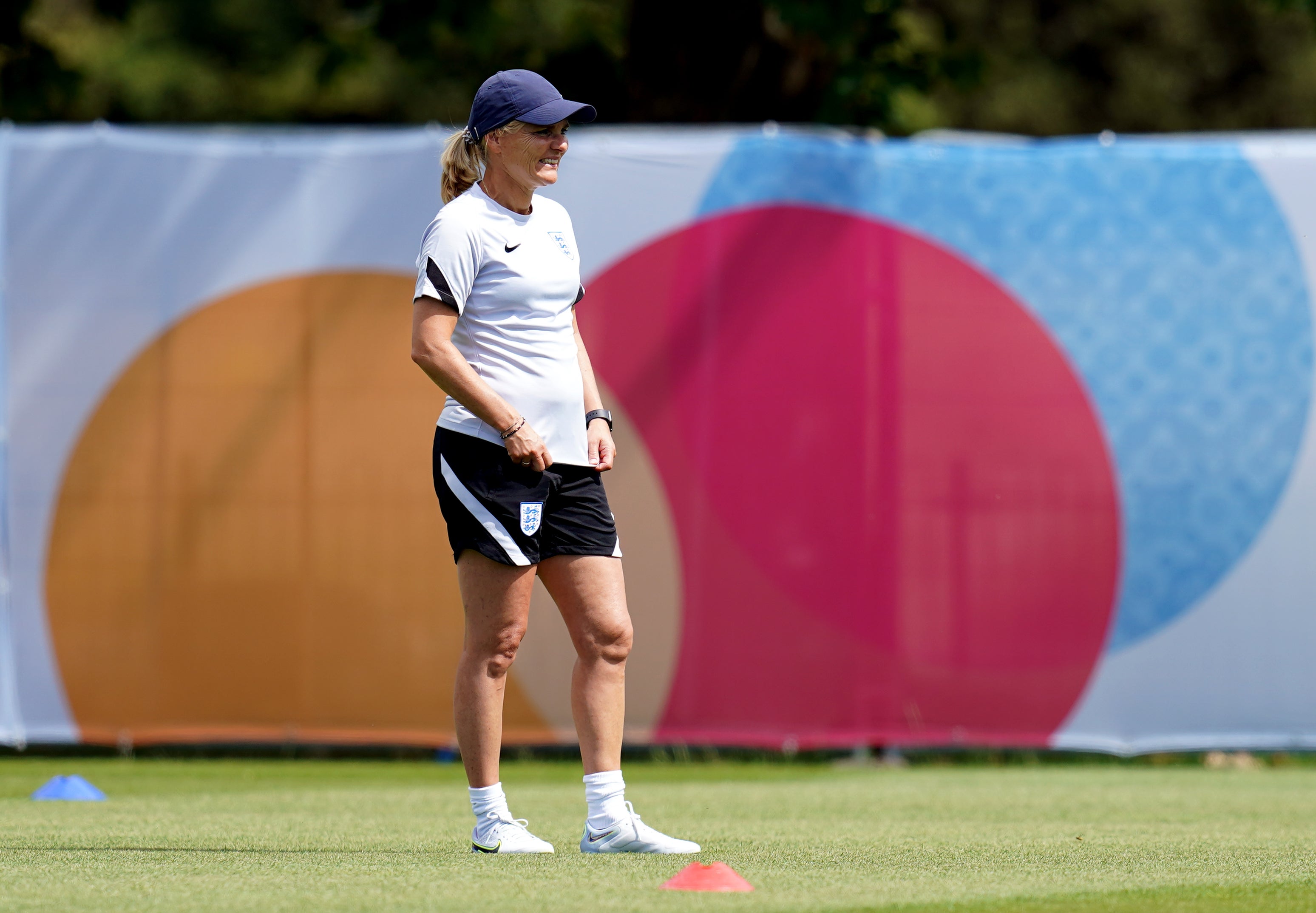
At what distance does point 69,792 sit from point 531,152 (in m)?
2.83

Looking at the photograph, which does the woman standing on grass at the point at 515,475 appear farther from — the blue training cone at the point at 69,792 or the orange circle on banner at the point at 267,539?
the orange circle on banner at the point at 267,539

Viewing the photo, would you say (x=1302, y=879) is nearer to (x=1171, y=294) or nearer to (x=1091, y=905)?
(x=1091, y=905)

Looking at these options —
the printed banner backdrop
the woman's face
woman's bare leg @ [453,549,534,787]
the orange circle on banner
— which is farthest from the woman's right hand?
the orange circle on banner

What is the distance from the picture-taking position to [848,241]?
708 cm

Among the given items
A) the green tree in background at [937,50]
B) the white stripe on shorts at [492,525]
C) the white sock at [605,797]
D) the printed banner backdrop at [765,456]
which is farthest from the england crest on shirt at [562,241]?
the green tree in background at [937,50]

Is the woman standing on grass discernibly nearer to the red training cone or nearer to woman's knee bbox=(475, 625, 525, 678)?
woman's knee bbox=(475, 625, 525, 678)

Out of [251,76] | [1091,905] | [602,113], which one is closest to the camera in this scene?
[1091,905]

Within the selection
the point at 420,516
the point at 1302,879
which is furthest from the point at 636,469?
the point at 1302,879

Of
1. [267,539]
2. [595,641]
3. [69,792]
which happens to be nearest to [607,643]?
[595,641]

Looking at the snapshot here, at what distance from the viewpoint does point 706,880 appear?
354 cm

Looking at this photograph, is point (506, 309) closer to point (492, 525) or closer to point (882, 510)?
point (492, 525)

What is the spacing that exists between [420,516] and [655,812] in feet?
6.95

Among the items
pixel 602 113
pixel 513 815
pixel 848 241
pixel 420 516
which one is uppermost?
pixel 602 113

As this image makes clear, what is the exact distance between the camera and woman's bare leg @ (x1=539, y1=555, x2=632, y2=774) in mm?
4172
